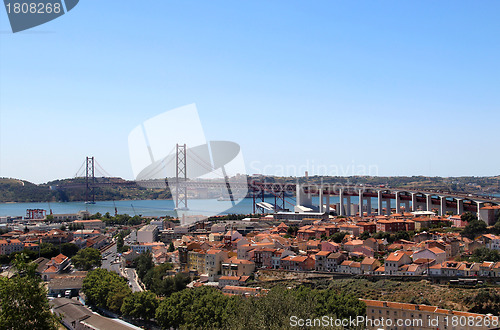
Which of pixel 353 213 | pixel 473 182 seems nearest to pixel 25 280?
pixel 353 213

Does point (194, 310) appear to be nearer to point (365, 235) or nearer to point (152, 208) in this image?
point (365, 235)

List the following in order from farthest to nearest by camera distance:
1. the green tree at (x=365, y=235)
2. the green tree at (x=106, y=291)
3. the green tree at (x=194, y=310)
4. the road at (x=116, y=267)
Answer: the green tree at (x=365, y=235)
the road at (x=116, y=267)
the green tree at (x=106, y=291)
the green tree at (x=194, y=310)

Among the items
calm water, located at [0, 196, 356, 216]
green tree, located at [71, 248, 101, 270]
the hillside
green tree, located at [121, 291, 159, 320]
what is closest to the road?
green tree, located at [71, 248, 101, 270]

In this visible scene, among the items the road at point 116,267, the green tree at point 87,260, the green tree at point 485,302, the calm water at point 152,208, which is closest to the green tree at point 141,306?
the road at point 116,267

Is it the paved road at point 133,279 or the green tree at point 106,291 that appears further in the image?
the paved road at point 133,279

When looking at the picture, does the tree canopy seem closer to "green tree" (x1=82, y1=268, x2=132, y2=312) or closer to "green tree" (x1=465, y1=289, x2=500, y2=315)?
"green tree" (x1=82, y1=268, x2=132, y2=312)

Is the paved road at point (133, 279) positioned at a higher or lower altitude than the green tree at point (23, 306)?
lower

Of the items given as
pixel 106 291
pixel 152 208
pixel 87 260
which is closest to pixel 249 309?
pixel 106 291

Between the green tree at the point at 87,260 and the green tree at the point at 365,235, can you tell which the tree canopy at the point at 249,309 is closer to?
the green tree at the point at 365,235
